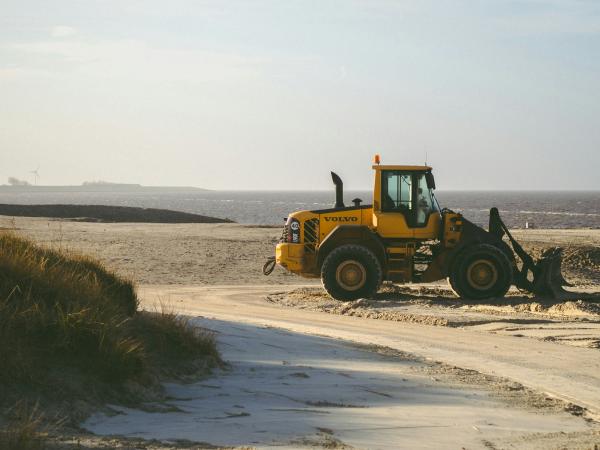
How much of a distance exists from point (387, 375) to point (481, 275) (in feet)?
28.7

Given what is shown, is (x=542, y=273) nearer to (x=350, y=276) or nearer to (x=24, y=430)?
(x=350, y=276)

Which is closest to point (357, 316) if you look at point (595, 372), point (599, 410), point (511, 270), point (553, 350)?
point (511, 270)

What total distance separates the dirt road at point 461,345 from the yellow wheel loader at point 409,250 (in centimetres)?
144

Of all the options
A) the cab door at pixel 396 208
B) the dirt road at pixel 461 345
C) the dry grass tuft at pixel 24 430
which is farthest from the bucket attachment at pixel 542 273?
the dry grass tuft at pixel 24 430

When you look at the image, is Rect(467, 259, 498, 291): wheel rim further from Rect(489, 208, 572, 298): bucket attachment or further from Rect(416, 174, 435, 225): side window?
Rect(416, 174, 435, 225): side window

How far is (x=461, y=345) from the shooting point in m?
13.4

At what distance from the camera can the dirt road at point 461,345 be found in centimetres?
1055

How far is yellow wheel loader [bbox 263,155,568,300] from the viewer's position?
1852cm

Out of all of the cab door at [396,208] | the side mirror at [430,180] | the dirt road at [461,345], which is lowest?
the dirt road at [461,345]

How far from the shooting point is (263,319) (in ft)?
52.1

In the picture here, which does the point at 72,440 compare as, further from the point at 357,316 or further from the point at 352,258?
the point at 352,258

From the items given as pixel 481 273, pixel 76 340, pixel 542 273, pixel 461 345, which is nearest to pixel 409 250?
pixel 481 273

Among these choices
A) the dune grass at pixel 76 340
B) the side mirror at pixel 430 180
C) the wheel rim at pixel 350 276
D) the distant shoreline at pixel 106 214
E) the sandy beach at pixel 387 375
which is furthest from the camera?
the distant shoreline at pixel 106 214

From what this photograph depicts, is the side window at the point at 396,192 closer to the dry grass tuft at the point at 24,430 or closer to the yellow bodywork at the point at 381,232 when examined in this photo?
the yellow bodywork at the point at 381,232
